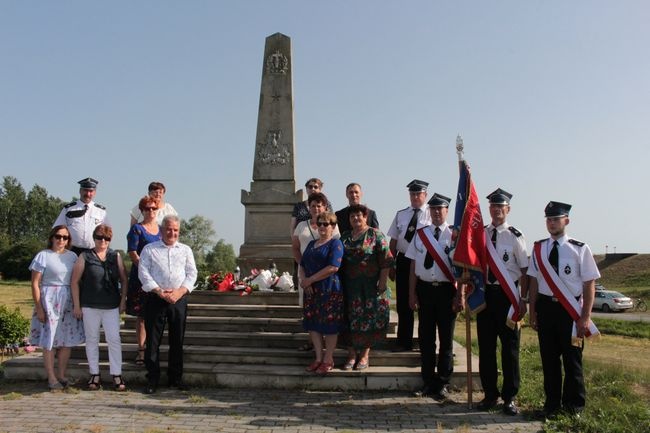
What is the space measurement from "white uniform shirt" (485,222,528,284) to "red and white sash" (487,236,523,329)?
0.21ft

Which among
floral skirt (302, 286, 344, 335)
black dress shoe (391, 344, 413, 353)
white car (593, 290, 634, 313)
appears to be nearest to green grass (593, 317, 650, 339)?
white car (593, 290, 634, 313)

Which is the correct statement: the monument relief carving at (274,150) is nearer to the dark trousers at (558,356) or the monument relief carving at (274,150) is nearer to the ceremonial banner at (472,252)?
the ceremonial banner at (472,252)

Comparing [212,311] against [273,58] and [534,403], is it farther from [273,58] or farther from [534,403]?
[273,58]

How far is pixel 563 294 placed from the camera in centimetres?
479

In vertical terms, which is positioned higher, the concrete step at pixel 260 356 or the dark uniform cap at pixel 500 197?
the dark uniform cap at pixel 500 197

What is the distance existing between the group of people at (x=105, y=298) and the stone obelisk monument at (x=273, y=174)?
4.01m

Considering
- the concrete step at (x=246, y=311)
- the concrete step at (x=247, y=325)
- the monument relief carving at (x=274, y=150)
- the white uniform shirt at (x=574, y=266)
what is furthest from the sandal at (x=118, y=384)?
the monument relief carving at (x=274, y=150)

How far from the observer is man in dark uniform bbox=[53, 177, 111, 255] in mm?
6559

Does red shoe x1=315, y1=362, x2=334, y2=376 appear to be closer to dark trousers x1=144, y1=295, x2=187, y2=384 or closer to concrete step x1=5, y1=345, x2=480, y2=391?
concrete step x1=5, y1=345, x2=480, y2=391

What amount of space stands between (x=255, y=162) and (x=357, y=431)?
6.71 m

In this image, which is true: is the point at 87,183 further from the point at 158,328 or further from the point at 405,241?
the point at 405,241

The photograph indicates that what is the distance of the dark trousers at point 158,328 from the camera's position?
586 cm

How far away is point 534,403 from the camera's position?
548 centimetres

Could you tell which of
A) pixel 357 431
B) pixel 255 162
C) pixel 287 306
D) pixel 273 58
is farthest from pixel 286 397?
pixel 273 58
